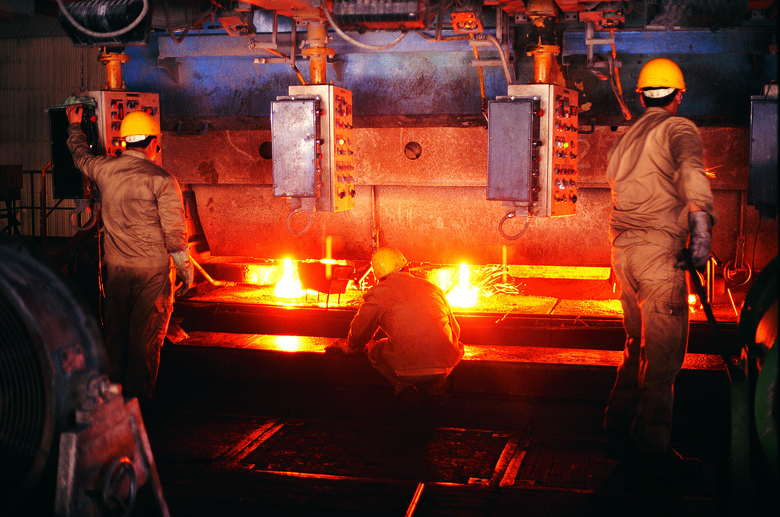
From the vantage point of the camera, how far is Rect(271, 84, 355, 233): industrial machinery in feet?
19.9

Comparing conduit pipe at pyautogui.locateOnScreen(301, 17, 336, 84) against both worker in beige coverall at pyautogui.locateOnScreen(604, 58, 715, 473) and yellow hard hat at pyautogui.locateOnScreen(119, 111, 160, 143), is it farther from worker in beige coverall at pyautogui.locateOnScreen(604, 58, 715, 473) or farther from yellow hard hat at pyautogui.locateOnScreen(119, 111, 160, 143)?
worker in beige coverall at pyautogui.locateOnScreen(604, 58, 715, 473)

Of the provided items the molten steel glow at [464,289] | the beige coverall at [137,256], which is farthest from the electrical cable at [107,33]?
the molten steel glow at [464,289]

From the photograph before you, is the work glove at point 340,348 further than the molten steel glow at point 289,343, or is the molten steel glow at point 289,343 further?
the molten steel glow at point 289,343

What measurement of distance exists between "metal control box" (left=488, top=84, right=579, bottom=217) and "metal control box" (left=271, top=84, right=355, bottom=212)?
116 centimetres

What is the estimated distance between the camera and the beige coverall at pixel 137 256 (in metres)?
5.68

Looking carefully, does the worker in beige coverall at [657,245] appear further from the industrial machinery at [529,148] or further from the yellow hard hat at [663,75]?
the industrial machinery at [529,148]

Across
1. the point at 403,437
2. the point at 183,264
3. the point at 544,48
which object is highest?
the point at 544,48

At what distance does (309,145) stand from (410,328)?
1.61 meters

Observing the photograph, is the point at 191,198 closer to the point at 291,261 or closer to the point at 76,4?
the point at 291,261

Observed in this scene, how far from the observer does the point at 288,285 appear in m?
7.89

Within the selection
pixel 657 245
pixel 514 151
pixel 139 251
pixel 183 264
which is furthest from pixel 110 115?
pixel 657 245

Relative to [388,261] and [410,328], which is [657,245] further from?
[388,261]

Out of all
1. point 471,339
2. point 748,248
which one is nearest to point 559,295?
point 471,339

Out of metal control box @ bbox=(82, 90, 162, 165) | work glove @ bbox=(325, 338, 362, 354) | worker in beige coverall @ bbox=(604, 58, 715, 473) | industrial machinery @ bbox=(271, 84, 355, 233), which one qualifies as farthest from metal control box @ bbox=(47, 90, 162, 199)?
worker in beige coverall @ bbox=(604, 58, 715, 473)
